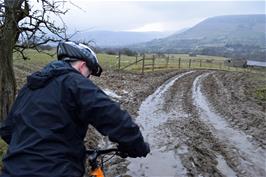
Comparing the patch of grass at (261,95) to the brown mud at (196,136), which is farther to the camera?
the patch of grass at (261,95)

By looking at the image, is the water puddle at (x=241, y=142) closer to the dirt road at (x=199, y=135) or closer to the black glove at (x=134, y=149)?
the dirt road at (x=199, y=135)

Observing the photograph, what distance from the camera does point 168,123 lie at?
13758 mm

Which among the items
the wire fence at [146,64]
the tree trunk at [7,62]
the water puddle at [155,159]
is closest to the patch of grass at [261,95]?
the water puddle at [155,159]

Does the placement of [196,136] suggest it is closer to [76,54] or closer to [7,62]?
[7,62]

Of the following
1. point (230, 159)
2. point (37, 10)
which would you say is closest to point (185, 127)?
point (230, 159)

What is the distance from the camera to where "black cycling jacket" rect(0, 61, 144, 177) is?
272 cm

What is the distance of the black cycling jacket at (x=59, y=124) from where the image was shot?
272 cm

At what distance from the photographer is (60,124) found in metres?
2.78

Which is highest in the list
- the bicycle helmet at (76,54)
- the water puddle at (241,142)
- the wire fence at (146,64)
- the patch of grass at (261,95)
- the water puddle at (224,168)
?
the bicycle helmet at (76,54)

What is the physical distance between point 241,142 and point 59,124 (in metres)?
9.22

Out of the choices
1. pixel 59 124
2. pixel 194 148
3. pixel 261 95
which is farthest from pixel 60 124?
pixel 261 95

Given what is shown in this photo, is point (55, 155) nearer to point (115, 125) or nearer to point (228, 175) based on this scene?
point (115, 125)

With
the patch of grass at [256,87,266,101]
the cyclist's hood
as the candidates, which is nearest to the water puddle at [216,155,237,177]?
the cyclist's hood

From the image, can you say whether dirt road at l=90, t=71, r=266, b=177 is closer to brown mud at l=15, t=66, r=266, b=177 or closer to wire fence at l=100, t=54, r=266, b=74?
brown mud at l=15, t=66, r=266, b=177
